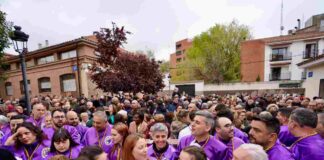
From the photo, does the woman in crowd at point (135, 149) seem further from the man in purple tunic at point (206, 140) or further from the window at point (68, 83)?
the window at point (68, 83)

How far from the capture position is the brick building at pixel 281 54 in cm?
2612

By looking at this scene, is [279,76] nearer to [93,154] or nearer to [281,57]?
[281,57]

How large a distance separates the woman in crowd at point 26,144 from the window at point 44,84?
20.5 metres

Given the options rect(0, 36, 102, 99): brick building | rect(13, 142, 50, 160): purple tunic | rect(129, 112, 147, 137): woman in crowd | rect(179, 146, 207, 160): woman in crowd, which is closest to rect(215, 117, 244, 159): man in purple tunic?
rect(179, 146, 207, 160): woman in crowd

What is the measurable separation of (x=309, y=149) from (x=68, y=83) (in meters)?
20.4

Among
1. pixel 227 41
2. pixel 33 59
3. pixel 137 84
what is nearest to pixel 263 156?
pixel 137 84

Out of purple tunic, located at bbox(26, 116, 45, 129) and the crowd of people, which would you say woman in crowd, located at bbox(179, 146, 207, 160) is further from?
purple tunic, located at bbox(26, 116, 45, 129)

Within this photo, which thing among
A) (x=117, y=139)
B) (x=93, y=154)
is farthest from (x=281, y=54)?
(x=93, y=154)

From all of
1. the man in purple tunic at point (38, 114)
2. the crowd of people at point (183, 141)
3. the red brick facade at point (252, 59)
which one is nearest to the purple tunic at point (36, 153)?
the crowd of people at point (183, 141)

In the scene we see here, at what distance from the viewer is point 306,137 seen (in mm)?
2531

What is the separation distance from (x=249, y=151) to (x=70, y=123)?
3.74 metres

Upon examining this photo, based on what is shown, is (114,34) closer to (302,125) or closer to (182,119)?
(182,119)

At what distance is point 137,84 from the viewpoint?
1375 centimetres

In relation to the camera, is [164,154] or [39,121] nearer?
[164,154]
